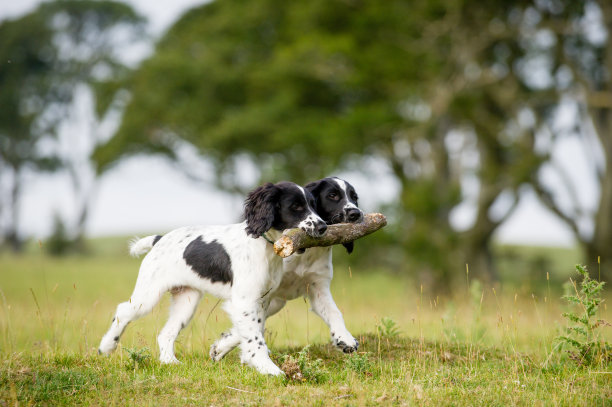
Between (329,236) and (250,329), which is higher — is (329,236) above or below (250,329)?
above

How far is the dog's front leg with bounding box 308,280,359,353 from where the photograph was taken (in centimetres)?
584

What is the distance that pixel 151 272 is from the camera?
609 centimetres

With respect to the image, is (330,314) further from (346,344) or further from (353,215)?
(353,215)

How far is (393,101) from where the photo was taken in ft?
56.6

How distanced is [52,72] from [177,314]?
3097 cm

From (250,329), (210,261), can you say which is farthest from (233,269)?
(250,329)

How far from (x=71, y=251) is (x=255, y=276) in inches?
1144

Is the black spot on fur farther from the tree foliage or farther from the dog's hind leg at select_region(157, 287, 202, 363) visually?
the tree foliage

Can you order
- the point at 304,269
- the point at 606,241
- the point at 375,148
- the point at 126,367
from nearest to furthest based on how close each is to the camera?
the point at 126,367, the point at 304,269, the point at 606,241, the point at 375,148

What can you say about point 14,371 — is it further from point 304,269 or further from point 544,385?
point 544,385

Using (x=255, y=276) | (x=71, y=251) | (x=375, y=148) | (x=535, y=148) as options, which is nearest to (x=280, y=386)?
(x=255, y=276)

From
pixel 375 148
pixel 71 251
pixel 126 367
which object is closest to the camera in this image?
pixel 126 367

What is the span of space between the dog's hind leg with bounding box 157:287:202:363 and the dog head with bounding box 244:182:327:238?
1.10 metres

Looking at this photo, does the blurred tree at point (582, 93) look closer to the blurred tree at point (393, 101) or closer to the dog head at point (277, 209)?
the blurred tree at point (393, 101)
